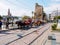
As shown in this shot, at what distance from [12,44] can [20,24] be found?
31.5 m

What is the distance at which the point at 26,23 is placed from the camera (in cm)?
5044

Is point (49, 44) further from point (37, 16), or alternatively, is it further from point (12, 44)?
point (37, 16)

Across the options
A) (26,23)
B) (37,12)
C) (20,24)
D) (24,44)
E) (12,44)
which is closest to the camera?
(12,44)

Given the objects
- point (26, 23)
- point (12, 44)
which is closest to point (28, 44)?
point (12, 44)

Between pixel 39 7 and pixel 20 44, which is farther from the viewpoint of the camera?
pixel 39 7

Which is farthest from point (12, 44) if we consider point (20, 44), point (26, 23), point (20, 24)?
point (26, 23)

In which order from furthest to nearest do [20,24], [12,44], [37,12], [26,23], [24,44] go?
[37,12]
[26,23]
[20,24]
[24,44]
[12,44]

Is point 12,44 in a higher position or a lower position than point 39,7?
lower

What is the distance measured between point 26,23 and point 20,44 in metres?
35.0

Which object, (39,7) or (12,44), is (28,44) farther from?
(39,7)

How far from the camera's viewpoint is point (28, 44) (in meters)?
15.7

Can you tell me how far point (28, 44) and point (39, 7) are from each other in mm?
101557

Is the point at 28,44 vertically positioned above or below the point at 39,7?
below

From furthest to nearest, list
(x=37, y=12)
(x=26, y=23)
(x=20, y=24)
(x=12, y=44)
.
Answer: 1. (x=37, y=12)
2. (x=26, y=23)
3. (x=20, y=24)
4. (x=12, y=44)
